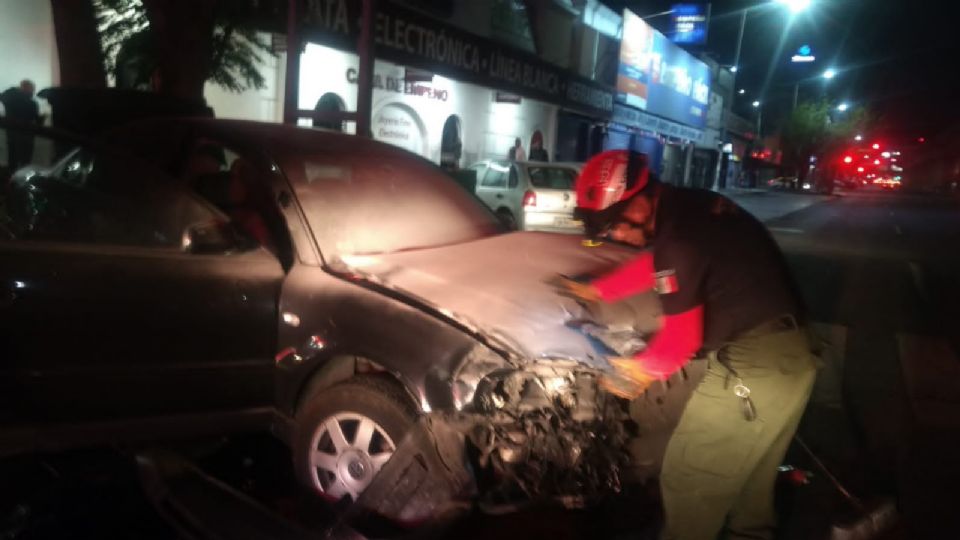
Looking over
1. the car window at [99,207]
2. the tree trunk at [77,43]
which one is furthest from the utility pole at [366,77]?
the car window at [99,207]

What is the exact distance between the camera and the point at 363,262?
3555 millimetres

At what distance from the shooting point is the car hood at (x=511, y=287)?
3082 millimetres

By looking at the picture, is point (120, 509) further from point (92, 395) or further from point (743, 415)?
point (743, 415)

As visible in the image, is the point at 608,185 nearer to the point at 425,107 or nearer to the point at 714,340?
the point at 714,340

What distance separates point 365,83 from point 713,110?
4145cm

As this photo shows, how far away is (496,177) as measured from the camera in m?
15.0

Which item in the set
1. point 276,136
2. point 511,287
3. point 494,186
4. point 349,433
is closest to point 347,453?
point 349,433

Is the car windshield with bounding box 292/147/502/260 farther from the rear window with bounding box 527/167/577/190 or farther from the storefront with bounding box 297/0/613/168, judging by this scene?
the rear window with bounding box 527/167/577/190

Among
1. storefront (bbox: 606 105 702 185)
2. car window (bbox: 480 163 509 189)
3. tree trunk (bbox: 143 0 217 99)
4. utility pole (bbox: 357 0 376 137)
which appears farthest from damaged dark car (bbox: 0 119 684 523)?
storefront (bbox: 606 105 702 185)

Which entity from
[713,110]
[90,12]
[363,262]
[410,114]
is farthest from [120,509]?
[713,110]

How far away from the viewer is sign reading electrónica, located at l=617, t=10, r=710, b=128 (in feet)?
89.6

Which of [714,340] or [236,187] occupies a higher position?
[236,187]

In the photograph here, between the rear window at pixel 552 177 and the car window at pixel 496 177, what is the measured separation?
587mm

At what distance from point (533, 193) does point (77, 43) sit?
819 cm
